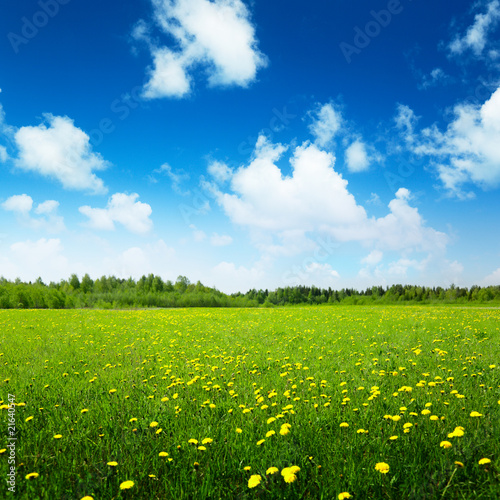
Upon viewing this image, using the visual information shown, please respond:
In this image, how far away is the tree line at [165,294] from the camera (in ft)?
196

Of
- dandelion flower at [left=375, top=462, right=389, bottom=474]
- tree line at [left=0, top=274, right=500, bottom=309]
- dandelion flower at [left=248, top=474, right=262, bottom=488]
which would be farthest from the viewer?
tree line at [left=0, top=274, right=500, bottom=309]

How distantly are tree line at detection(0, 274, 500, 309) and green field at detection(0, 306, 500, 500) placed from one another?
63.3 meters

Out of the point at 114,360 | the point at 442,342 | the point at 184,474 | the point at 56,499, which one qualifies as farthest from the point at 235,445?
the point at 442,342

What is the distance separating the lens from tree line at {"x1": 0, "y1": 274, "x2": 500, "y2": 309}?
59.7m

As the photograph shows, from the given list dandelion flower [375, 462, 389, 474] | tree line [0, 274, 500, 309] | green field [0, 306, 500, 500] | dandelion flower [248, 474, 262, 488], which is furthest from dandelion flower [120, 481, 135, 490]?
tree line [0, 274, 500, 309]

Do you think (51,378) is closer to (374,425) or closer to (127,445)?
(127,445)

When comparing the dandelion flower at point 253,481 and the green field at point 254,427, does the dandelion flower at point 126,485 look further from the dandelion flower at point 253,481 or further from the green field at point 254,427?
the dandelion flower at point 253,481

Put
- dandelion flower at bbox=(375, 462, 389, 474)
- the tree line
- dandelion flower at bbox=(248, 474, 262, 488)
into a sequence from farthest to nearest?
the tree line, dandelion flower at bbox=(375, 462, 389, 474), dandelion flower at bbox=(248, 474, 262, 488)

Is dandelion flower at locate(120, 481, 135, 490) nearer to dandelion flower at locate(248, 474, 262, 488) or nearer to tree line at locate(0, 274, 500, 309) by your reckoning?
dandelion flower at locate(248, 474, 262, 488)

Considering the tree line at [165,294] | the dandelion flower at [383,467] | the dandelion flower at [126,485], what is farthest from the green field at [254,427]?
the tree line at [165,294]

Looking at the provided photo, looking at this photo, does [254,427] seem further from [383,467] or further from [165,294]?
[165,294]

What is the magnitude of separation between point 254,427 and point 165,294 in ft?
282

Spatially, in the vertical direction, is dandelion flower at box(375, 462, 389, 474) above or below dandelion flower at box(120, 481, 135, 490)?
above

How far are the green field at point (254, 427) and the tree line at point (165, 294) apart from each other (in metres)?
63.3
